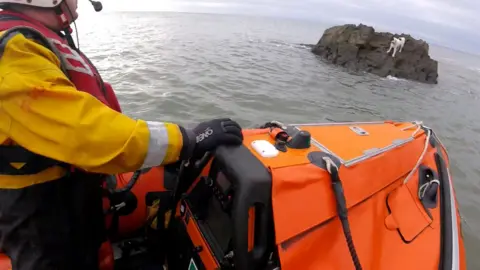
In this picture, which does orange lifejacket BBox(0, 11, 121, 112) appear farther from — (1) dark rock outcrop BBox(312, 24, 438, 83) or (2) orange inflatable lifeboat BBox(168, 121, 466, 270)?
(1) dark rock outcrop BBox(312, 24, 438, 83)

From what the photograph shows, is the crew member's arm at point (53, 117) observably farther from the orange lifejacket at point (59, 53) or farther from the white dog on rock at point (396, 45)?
the white dog on rock at point (396, 45)

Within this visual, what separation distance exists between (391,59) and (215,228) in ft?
51.2

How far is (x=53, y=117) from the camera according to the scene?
1096mm

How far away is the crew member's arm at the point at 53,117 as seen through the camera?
1087 millimetres

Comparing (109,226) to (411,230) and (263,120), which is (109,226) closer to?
(411,230)

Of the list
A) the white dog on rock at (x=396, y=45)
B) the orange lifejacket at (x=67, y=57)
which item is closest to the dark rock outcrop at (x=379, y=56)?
the white dog on rock at (x=396, y=45)

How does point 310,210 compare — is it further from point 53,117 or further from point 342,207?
point 53,117

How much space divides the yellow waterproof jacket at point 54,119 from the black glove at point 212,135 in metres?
0.26

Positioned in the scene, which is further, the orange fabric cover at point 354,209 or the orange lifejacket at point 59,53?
the orange fabric cover at point 354,209

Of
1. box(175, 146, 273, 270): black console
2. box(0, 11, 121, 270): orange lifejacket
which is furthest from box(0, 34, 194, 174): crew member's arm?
box(175, 146, 273, 270): black console

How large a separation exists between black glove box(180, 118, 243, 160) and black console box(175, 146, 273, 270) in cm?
4

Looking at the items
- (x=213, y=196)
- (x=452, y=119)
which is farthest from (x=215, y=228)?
(x=452, y=119)

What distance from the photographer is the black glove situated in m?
1.44

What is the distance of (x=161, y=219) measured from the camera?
1921mm
